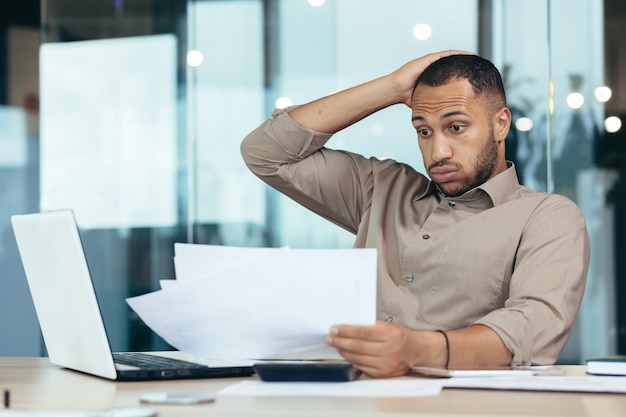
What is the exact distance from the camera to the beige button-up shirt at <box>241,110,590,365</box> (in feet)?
5.23

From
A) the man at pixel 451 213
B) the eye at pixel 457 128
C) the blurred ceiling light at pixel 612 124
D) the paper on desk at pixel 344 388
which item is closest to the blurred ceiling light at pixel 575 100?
the blurred ceiling light at pixel 612 124

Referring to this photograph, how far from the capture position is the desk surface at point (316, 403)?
40.5 inches

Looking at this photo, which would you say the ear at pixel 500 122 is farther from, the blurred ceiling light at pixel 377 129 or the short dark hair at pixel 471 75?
the blurred ceiling light at pixel 377 129

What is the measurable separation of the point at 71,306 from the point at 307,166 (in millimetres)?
868

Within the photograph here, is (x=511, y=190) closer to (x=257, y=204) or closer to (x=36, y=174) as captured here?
(x=257, y=204)

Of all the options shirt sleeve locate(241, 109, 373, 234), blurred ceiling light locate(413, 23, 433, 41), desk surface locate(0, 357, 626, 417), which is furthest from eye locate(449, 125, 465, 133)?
blurred ceiling light locate(413, 23, 433, 41)

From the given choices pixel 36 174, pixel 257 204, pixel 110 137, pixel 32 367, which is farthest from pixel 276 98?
pixel 32 367

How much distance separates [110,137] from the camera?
426 centimetres

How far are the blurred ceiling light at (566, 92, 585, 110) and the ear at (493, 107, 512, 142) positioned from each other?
211 cm

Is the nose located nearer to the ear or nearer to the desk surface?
the ear

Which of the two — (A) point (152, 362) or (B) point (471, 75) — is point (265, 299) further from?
(B) point (471, 75)

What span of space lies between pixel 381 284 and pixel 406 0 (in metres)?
2.48

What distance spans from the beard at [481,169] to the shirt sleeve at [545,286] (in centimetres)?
15

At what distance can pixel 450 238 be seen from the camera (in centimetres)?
183
